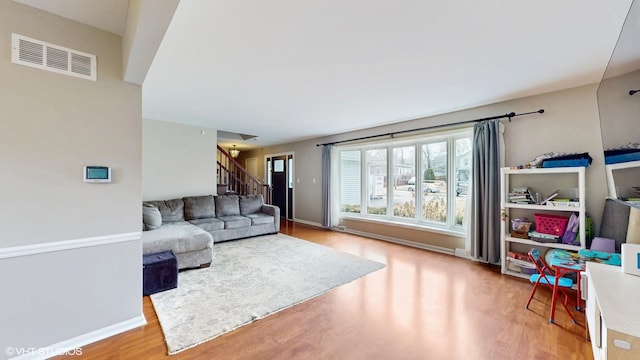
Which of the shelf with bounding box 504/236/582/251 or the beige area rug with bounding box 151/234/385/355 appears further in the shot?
the shelf with bounding box 504/236/582/251

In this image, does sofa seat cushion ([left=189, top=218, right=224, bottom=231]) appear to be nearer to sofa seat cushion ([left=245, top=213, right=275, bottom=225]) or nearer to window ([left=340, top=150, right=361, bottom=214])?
sofa seat cushion ([left=245, top=213, right=275, bottom=225])

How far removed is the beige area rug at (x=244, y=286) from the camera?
6.91ft

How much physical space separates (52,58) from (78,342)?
209 cm

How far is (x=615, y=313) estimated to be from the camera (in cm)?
127

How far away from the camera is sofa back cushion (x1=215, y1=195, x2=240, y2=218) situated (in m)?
5.19

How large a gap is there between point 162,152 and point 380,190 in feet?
15.0

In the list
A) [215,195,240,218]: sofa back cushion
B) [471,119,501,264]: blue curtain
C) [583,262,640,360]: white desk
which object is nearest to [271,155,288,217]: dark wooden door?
[215,195,240,218]: sofa back cushion

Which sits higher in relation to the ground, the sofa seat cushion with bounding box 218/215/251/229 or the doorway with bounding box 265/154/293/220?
the doorway with bounding box 265/154/293/220

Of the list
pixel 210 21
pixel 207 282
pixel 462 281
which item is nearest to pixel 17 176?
pixel 210 21

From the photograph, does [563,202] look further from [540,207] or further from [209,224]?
[209,224]

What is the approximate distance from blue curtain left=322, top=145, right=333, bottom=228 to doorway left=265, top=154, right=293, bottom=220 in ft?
5.36

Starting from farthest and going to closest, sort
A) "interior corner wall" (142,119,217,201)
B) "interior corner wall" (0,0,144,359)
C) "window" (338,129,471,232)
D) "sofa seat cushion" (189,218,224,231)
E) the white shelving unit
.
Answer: "interior corner wall" (142,119,217,201)
"sofa seat cushion" (189,218,224,231)
"window" (338,129,471,232)
the white shelving unit
"interior corner wall" (0,0,144,359)

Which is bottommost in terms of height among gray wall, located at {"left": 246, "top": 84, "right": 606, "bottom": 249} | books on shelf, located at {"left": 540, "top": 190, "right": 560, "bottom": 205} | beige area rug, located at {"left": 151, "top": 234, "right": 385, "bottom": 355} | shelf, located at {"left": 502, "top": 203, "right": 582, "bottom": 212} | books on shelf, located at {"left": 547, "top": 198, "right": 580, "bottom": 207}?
beige area rug, located at {"left": 151, "top": 234, "right": 385, "bottom": 355}

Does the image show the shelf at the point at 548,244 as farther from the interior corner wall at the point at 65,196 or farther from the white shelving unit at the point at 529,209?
Result: the interior corner wall at the point at 65,196
